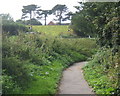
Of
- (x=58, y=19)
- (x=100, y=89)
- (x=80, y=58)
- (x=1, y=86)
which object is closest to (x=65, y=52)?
(x=80, y=58)

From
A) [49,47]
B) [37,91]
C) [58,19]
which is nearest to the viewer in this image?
[37,91]

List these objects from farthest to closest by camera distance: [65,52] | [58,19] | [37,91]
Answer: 1. [58,19]
2. [65,52]
3. [37,91]

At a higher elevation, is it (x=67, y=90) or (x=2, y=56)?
(x=2, y=56)

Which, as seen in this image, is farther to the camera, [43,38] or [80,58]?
[80,58]

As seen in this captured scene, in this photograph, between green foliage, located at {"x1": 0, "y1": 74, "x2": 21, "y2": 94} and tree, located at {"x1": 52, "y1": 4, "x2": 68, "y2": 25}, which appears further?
tree, located at {"x1": 52, "y1": 4, "x2": 68, "y2": 25}

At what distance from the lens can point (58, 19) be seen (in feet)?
158

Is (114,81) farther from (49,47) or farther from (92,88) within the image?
(49,47)

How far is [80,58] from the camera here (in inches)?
795

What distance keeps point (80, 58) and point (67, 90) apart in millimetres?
11904

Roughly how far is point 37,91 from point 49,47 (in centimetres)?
1008

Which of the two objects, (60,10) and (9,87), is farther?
(60,10)

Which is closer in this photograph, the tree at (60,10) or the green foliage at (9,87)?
the green foliage at (9,87)

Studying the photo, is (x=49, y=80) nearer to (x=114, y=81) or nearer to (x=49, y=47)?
(x=114, y=81)

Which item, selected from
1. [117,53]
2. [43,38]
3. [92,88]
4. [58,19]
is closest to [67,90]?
[92,88]
